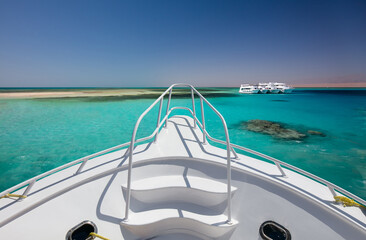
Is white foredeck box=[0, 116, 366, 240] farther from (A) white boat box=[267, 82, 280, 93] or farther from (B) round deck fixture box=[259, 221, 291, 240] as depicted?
(A) white boat box=[267, 82, 280, 93]

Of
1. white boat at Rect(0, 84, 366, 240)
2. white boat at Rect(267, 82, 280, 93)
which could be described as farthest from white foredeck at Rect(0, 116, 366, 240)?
white boat at Rect(267, 82, 280, 93)

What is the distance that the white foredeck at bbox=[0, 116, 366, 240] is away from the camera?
160 centimetres

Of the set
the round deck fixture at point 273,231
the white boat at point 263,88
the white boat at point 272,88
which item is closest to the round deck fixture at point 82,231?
the round deck fixture at point 273,231

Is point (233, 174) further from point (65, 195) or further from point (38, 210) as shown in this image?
point (38, 210)

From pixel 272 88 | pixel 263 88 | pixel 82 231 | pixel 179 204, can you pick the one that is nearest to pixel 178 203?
pixel 179 204

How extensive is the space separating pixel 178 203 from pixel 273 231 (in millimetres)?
1278

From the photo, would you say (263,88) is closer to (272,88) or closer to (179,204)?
(272,88)

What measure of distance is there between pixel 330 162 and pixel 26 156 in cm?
1460

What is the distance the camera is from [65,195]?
6.29 feet

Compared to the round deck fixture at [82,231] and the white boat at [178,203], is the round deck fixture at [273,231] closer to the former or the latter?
the white boat at [178,203]

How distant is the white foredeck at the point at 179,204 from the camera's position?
1600mm

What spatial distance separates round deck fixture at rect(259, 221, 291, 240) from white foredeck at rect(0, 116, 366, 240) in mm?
69

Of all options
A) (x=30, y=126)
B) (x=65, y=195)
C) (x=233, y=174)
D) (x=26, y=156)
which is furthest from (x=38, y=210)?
(x=30, y=126)

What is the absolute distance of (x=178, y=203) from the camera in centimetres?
226
